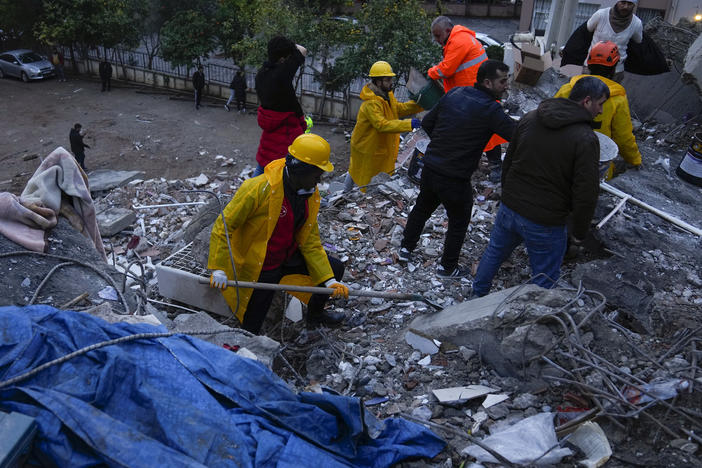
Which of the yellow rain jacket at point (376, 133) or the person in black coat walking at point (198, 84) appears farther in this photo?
the person in black coat walking at point (198, 84)

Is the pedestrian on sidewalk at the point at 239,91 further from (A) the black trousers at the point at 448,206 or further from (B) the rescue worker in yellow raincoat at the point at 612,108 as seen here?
(B) the rescue worker in yellow raincoat at the point at 612,108

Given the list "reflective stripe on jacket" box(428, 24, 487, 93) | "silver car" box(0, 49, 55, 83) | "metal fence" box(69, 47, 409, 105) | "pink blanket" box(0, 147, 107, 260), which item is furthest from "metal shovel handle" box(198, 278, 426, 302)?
"silver car" box(0, 49, 55, 83)

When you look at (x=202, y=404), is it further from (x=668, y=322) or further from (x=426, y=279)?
(x=668, y=322)

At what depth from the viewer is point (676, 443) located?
2.39m

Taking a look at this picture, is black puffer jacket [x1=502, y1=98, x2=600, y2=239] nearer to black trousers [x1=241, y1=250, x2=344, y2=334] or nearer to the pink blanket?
black trousers [x1=241, y1=250, x2=344, y2=334]

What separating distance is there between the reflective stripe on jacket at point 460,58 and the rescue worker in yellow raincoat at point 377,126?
1.57 ft

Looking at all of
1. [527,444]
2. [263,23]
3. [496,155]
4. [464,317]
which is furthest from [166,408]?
[263,23]

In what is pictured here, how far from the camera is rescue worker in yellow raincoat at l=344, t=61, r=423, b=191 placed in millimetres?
5523

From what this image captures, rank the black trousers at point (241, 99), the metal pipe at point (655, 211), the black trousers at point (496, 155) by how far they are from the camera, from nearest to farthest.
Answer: the metal pipe at point (655, 211) < the black trousers at point (496, 155) < the black trousers at point (241, 99)

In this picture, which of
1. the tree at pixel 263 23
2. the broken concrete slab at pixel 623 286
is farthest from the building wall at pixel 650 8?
the broken concrete slab at pixel 623 286

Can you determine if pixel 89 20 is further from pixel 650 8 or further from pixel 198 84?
pixel 650 8

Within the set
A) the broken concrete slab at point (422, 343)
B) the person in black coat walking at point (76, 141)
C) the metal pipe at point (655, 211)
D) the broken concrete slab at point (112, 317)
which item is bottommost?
the person in black coat walking at point (76, 141)

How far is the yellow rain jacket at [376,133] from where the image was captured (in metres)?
5.57

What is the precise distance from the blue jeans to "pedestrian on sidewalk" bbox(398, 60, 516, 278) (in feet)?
1.57
